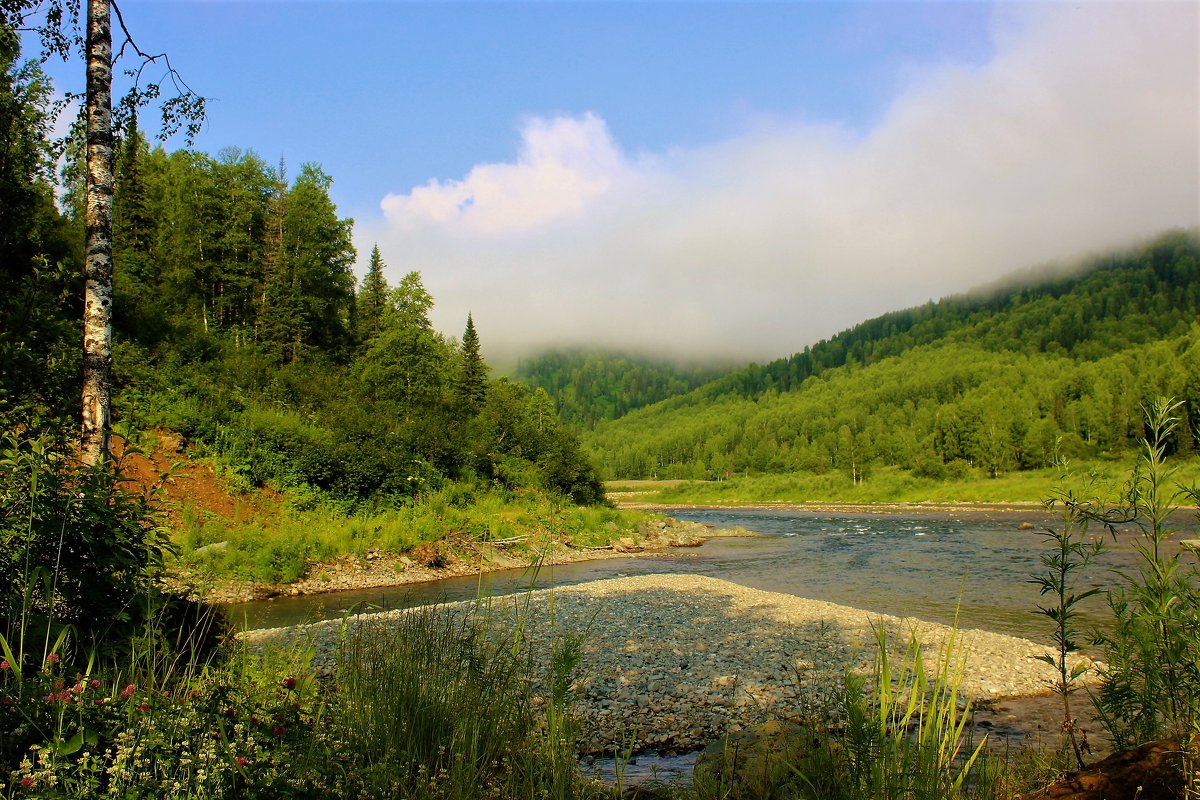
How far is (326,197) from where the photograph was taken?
48781 mm

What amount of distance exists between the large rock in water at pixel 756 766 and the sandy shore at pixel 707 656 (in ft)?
1.14

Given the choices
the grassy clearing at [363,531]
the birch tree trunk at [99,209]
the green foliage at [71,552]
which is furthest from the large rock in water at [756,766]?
the grassy clearing at [363,531]

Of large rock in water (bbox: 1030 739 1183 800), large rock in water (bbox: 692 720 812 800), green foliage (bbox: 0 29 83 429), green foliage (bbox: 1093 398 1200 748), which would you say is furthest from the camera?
green foliage (bbox: 0 29 83 429)

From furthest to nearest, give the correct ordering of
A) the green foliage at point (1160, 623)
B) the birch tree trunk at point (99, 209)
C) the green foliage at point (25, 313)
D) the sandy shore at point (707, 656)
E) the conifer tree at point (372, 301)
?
the conifer tree at point (372, 301) < the sandy shore at point (707, 656) < the birch tree trunk at point (99, 209) < the green foliage at point (25, 313) < the green foliage at point (1160, 623)

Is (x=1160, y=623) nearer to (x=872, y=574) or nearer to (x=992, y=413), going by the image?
(x=872, y=574)

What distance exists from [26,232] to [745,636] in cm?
1372

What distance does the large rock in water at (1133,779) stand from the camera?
3.42 m

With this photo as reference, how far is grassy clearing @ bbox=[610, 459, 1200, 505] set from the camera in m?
75.0

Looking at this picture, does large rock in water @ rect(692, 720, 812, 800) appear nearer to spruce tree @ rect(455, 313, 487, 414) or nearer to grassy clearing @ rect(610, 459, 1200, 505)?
spruce tree @ rect(455, 313, 487, 414)

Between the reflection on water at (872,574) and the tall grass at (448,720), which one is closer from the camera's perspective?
the tall grass at (448,720)

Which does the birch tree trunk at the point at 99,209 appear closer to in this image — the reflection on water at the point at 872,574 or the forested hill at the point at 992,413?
the reflection on water at the point at 872,574

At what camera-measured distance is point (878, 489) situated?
91.9m

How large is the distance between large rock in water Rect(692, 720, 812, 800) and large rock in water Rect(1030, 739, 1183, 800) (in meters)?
1.36

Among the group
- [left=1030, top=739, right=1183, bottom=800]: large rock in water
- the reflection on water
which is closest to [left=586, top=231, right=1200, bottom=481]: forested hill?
the reflection on water
